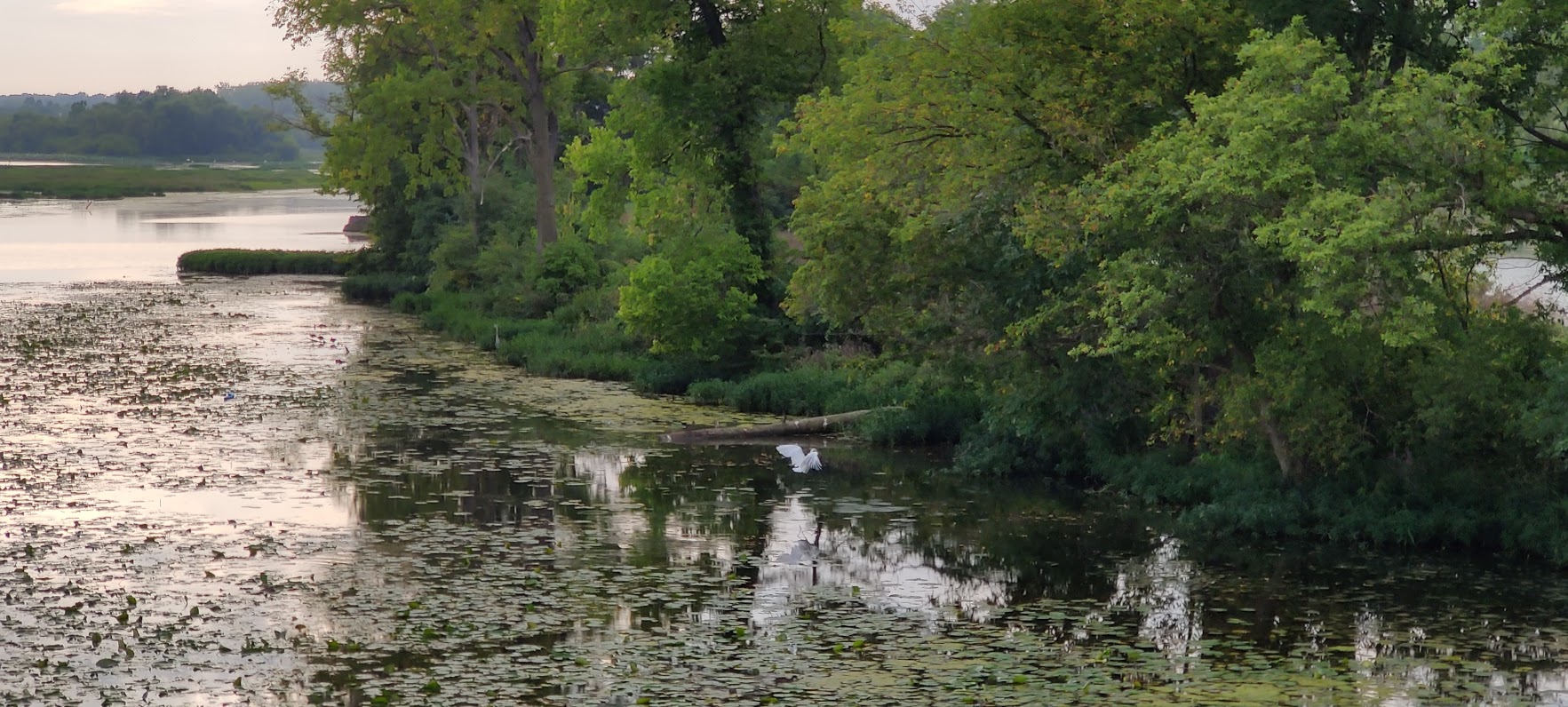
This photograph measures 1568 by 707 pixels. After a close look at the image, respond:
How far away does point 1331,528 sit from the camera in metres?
22.6

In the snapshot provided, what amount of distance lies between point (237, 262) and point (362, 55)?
14035 mm

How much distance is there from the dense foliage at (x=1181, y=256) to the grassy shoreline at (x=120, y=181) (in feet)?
351

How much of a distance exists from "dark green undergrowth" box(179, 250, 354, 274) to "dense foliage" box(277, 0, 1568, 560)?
3800 cm

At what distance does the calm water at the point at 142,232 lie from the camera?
71500 millimetres

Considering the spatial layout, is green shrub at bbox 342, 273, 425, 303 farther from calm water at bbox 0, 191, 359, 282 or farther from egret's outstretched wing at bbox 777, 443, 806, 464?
egret's outstretched wing at bbox 777, 443, 806, 464

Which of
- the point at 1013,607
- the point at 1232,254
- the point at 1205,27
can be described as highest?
the point at 1205,27

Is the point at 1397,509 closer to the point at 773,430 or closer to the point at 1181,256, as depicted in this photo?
the point at 1181,256

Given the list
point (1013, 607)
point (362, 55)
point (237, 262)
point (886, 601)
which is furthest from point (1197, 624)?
point (237, 262)

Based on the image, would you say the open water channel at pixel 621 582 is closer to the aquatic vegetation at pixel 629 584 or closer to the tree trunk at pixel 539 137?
the aquatic vegetation at pixel 629 584

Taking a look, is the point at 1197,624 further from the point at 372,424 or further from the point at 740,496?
the point at 372,424

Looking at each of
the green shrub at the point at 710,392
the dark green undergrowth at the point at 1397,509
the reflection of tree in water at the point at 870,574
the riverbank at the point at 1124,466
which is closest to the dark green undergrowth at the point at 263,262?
the riverbank at the point at 1124,466

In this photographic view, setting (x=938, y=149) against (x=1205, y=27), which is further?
(x=938, y=149)

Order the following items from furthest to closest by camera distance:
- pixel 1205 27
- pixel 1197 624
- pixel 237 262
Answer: pixel 237 262 → pixel 1205 27 → pixel 1197 624

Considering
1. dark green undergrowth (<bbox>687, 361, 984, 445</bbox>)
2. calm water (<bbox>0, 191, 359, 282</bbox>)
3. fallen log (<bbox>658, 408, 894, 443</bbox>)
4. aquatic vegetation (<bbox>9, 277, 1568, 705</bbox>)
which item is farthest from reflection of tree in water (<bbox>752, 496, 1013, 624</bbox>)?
calm water (<bbox>0, 191, 359, 282</bbox>)
